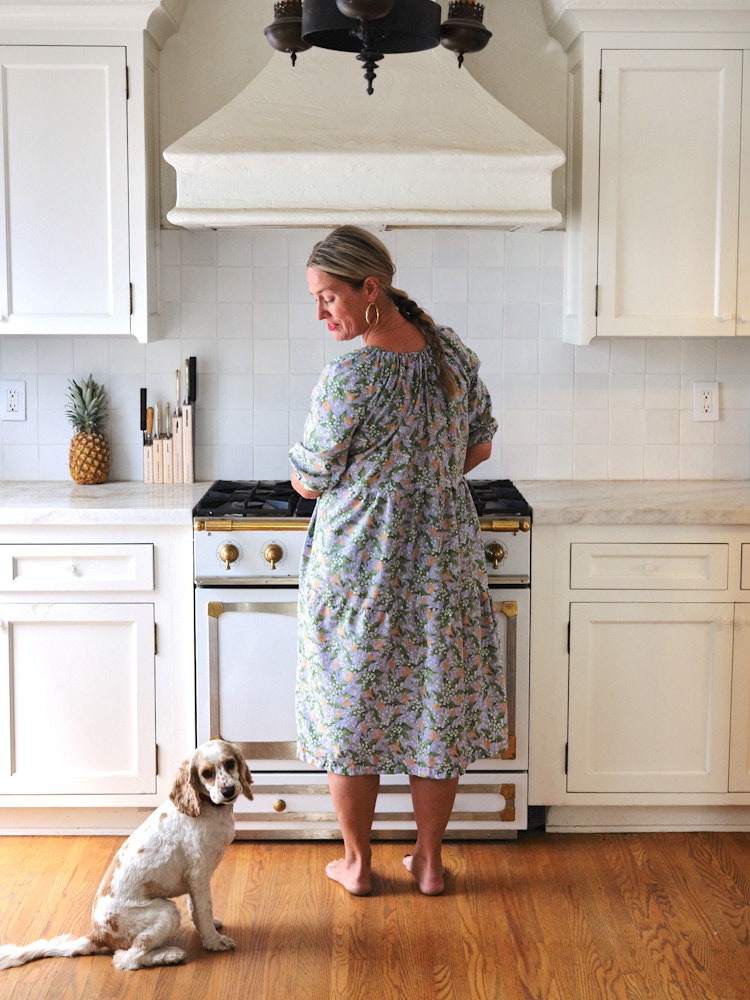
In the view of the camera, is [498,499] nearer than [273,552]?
No

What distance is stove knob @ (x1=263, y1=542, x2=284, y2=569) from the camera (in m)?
3.04

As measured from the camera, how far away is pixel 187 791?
2.54m

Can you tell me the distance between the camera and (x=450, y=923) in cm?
273

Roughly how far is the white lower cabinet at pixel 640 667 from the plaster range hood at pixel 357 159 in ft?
2.92

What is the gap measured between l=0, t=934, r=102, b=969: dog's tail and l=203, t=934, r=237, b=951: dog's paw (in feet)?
0.78

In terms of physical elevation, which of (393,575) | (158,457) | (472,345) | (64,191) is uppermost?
(64,191)

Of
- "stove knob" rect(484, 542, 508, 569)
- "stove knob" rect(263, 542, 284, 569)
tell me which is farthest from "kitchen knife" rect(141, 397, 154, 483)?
"stove knob" rect(484, 542, 508, 569)

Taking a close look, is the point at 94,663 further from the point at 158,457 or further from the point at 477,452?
the point at 477,452

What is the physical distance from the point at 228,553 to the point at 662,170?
1.58m

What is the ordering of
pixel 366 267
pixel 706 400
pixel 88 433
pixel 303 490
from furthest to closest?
pixel 706 400
pixel 88 433
pixel 303 490
pixel 366 267

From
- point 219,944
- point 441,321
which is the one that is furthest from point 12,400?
point 219,944

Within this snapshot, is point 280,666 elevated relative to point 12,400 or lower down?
lower down

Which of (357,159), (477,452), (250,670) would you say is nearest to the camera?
(477,452)

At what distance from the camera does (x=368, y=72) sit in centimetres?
205
